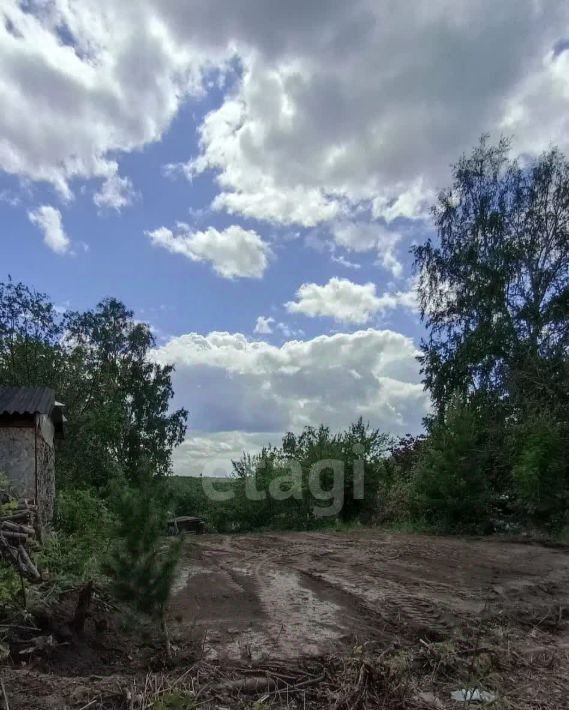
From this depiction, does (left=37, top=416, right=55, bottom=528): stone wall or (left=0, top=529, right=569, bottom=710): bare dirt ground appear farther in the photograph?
(left=37, top=416, right=55, bottom=528): stone wall

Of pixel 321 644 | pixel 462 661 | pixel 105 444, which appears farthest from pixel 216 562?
pixel 105 444

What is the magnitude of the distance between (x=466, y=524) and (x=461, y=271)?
31.3 ft

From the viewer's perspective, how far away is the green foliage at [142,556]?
4.48 m

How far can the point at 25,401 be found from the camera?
29.5ft

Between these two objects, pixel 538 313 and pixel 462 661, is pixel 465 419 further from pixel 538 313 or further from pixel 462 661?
pixel 462 661

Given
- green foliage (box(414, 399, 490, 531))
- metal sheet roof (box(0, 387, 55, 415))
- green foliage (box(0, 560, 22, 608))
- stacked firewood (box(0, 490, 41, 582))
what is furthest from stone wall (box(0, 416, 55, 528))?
green foliage (box(414, 399, 490, 531))

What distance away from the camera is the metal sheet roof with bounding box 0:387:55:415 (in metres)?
8.60

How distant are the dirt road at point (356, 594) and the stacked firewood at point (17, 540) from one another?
1515 millimetres

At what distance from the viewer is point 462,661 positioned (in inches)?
184

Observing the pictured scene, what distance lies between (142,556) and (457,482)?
11160 millimetres

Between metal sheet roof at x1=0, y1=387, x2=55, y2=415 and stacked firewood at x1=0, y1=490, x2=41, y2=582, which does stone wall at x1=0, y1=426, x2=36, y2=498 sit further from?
stacked firewood at x1=0, y1=490, x2=41, y2=582

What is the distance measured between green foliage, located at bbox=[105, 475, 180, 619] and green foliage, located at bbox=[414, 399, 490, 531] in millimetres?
10899

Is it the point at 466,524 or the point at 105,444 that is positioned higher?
the point at 105,444

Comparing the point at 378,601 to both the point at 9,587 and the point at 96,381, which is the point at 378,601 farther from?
the point at 96,381
